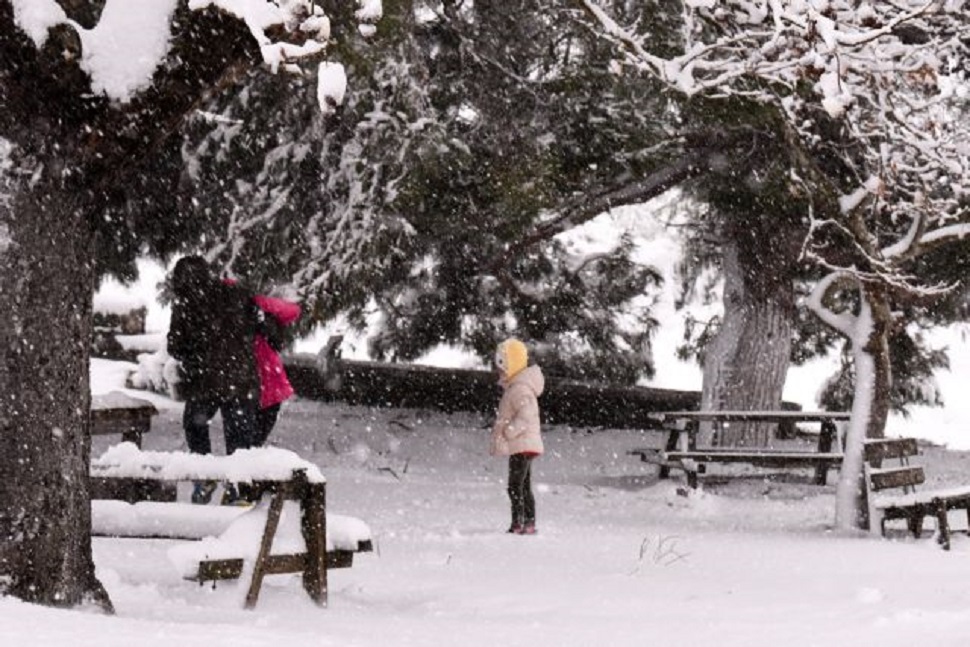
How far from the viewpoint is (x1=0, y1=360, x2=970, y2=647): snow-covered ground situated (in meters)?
5.29

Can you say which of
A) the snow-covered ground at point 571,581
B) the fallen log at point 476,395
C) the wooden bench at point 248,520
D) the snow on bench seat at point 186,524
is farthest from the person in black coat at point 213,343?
the fallen log at point 476,395

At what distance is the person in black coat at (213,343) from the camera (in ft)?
28.8

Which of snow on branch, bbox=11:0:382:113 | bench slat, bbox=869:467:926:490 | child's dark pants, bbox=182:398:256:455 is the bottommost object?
bench slat, bbox=869:467:926:490

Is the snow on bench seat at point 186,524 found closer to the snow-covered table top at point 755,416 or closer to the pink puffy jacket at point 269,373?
the pink puffy jacket at point 269,373

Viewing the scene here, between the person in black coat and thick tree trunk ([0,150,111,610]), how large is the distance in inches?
145

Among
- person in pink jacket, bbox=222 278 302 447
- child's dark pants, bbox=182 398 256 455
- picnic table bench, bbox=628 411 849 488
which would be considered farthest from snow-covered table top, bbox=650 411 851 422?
child's dark pants, bbox=182 398 256 455

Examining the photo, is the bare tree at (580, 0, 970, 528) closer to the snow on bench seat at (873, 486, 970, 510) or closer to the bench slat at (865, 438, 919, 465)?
the bench slat at (865, 438, 919, 465)

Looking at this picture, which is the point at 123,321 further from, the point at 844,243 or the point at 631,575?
the point at 631,575

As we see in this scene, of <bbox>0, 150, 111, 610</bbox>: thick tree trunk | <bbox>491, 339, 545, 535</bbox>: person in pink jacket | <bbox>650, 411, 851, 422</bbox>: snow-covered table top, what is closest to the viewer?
<bbox>0, 150, 111, 610</bbox>: thick tree trunk

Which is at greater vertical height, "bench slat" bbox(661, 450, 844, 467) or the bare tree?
the bare tree

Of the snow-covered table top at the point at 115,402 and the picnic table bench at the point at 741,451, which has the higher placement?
the snow-covered table top at the point at 115,402

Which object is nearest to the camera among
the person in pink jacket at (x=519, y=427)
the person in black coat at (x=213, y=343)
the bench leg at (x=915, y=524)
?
the person in black coat at (x=213, y=343)

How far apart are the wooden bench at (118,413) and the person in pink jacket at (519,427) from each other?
251cm

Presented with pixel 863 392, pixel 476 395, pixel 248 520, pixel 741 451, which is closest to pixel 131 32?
pixel 248 520
